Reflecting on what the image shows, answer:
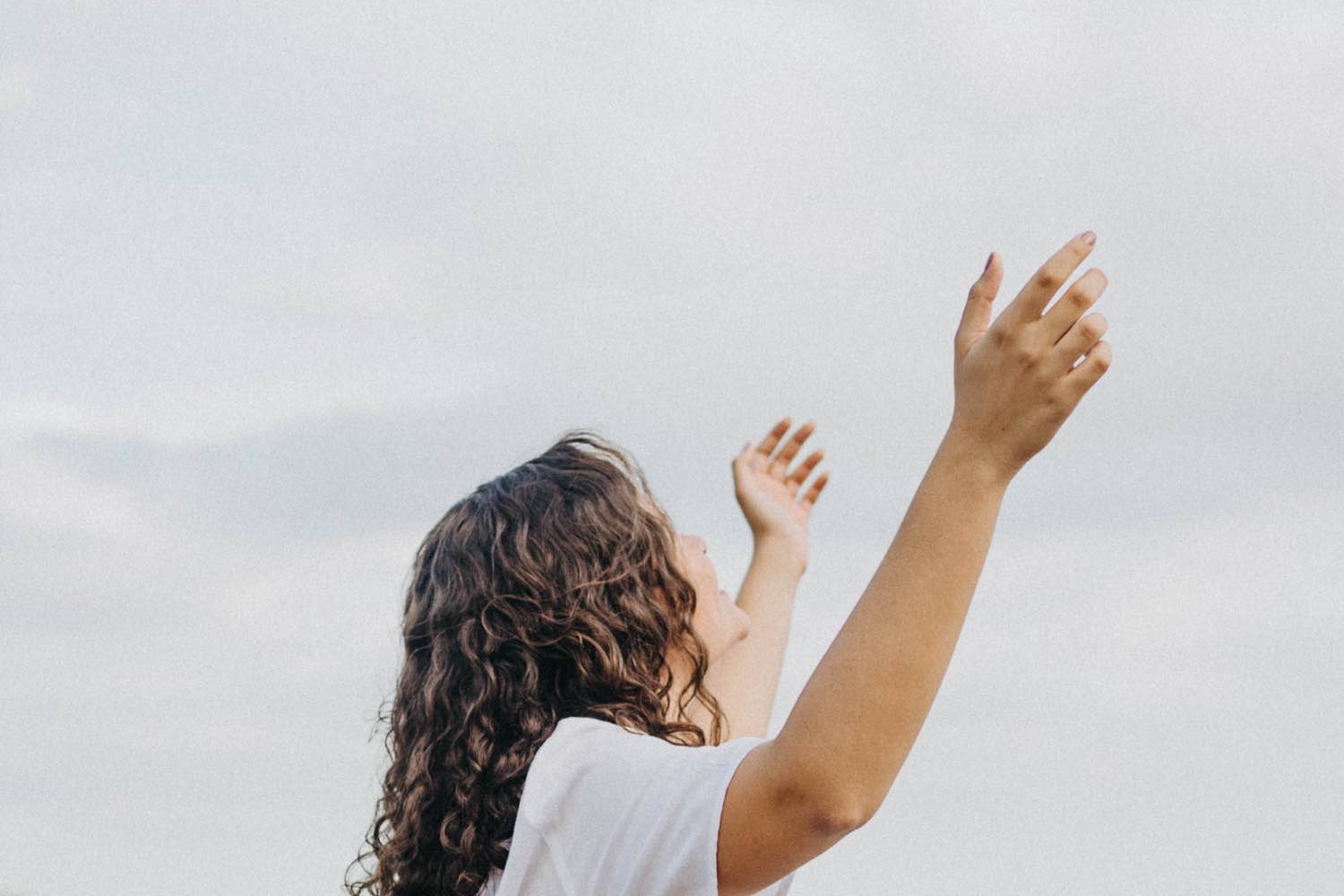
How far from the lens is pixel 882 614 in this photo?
2318mm

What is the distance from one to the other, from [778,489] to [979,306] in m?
2.92

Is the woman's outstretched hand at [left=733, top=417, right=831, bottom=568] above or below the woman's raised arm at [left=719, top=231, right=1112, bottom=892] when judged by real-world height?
above

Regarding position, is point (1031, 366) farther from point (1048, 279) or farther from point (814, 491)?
point (814, 491)

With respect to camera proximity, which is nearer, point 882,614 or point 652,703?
point 882,614

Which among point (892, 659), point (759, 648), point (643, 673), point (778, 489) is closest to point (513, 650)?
point (643, 673)

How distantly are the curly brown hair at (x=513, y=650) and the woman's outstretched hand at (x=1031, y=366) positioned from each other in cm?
116

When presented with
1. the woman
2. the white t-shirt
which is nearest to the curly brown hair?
the woman

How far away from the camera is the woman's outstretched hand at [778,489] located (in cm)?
514

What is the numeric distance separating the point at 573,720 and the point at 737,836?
605mm

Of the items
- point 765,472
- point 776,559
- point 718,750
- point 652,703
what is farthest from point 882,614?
point 765,472

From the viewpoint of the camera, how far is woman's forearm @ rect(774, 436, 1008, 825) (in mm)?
2285

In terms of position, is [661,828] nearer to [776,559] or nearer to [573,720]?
[573,720]

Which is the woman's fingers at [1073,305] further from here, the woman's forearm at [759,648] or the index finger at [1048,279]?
the woman's forearm at [759,648]

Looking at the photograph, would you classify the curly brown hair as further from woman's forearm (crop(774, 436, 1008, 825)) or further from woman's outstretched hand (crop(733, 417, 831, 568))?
woman's outstretched hand (crop(733, 417, 831, 568))
